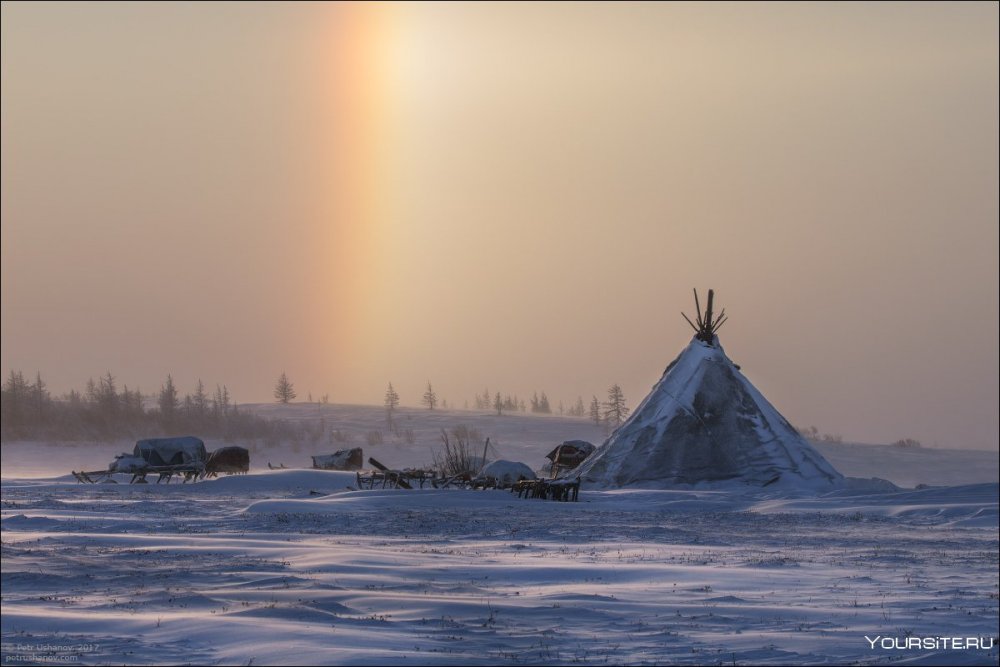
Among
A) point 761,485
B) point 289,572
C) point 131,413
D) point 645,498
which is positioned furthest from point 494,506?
point 131,413

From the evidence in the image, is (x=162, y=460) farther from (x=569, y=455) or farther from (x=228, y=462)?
(x=569, y=455)

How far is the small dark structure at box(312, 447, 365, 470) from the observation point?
5362 cm

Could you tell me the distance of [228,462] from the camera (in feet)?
164

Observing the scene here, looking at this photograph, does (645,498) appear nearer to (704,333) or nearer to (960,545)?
(704,333)

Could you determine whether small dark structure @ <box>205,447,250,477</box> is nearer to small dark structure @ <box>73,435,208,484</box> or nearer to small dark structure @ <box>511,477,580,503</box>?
small dark structure @ <box>73,435,208,484</box>

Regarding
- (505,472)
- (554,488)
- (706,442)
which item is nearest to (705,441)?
(706,442)

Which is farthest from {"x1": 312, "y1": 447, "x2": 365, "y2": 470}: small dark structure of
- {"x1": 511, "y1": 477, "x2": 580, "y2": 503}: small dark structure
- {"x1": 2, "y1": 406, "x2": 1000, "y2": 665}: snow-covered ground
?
{"x1": 2, "y1": 406, "x2": 1000, "y2": 665}: snow-covered ground

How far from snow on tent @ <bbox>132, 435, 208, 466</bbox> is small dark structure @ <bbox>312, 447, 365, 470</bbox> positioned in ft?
21.3

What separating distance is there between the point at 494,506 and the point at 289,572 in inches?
630

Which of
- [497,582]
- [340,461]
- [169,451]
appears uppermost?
[169,451]

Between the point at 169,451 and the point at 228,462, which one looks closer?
the point at 169,451

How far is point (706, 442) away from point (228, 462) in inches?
854

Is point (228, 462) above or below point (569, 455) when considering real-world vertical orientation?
below

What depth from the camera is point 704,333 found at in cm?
4050
